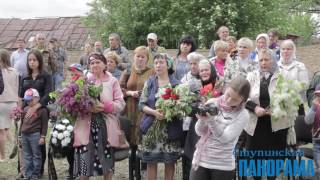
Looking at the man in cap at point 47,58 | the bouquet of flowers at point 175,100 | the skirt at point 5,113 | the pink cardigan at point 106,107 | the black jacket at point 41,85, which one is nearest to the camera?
the bouquet of flowers at point 175,100

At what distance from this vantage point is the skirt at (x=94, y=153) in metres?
5.39

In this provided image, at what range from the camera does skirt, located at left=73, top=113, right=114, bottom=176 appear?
5.39m

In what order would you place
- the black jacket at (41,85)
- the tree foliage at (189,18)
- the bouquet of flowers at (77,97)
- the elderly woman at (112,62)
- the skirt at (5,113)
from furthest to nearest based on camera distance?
the tree foliage at (189,18)
the skirt at (5,113)
the elderly woman at (112,62)
the black jacket at (41,85)
the bouquet of flowers at (77,97)

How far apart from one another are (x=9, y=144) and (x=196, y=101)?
5.11 meters

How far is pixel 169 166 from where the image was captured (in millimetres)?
5648

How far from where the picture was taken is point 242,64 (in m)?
6.35

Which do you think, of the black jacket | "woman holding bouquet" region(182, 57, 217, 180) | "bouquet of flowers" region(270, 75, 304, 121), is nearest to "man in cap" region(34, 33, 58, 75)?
the black jacket

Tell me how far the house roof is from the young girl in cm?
2898

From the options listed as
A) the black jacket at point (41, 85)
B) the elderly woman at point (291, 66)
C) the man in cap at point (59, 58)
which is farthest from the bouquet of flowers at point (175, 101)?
the man in cap at point (59, 58)

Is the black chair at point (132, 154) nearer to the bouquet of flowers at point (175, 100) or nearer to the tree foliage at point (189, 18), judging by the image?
the bouquet of flowers at point (175, 100)

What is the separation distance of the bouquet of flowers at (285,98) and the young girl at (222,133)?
1168 millimetres

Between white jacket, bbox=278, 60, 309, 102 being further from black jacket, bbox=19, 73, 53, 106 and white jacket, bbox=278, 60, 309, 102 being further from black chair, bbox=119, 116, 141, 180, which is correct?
black jacket, bbox=19, 73, 53, 106

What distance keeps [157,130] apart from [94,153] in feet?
2.56

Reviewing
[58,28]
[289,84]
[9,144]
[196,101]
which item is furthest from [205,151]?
[58,28]
